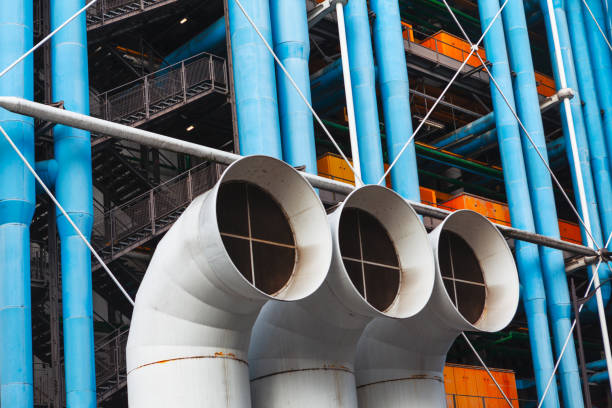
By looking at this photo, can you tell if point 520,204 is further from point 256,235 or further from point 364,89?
point 256,235

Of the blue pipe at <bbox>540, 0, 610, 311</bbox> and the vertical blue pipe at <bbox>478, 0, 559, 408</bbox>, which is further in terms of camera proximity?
the blue pipe at <bbox>540, 0, 610, 311</bbox>

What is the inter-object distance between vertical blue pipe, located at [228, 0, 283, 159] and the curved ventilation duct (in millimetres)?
6107

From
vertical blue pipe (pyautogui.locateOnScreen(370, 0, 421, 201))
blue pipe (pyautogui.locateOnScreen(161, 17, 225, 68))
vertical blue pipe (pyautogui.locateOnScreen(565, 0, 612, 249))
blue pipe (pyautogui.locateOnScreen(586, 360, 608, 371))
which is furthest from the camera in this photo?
blue pipe (pyautogui.locateOnScreen(586, 360, 608, 371))

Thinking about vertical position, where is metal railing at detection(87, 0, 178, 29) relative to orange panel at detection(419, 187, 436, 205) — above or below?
above

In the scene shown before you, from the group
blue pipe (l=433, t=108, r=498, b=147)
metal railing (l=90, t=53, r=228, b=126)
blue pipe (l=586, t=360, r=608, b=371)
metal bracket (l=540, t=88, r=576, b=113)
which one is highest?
blue pipe (l=433, t=108, r=498, b=147)

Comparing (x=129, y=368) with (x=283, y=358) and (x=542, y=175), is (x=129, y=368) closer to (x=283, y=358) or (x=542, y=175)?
(x=283, y=358)

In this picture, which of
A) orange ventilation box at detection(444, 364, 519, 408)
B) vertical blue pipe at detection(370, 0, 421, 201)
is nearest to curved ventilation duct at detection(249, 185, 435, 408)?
vertical blue pipe at detection(370, 0, 421, 201)

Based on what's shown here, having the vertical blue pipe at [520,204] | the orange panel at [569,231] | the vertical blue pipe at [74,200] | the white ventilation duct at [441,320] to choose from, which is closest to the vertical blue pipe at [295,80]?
the vertical blue pipe at [74,200]

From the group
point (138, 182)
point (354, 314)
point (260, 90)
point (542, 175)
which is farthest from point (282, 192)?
point (542, 175)

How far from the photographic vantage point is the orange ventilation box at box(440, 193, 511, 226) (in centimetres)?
2958

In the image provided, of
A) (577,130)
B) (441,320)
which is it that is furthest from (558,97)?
(441,320)

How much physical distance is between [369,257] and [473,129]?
60.4 feet

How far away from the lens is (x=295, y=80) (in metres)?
23.2

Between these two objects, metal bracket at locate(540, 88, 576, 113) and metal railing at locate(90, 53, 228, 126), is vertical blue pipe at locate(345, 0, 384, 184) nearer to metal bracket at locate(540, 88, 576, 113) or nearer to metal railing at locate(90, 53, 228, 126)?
metal railing at locate(90, 53, 228, 126)
